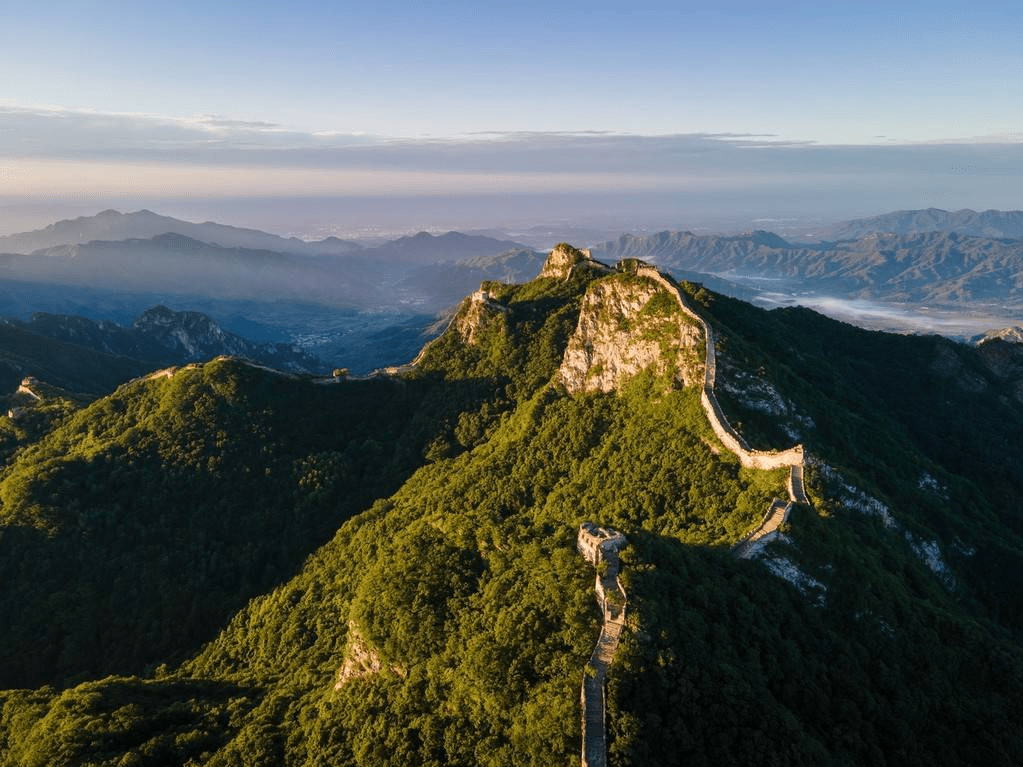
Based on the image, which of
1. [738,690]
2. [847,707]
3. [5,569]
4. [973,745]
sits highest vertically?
[738,690]

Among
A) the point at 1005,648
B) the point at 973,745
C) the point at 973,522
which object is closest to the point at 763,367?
the point at 973,522

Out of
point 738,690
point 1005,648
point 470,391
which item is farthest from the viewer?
point 470,391

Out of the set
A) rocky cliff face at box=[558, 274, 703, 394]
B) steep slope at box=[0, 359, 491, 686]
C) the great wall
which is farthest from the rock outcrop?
the great wall

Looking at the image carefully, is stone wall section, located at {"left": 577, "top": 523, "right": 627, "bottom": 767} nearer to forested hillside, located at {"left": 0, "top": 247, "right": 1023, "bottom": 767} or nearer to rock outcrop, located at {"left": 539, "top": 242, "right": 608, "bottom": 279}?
forested hillside, located at {"left": 0, "top": 247, "right": 1023, "bottom": 767}

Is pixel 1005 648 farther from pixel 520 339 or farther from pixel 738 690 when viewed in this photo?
pixel 520 339

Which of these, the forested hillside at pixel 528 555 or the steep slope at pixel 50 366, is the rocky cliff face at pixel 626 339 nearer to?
the forested hillside at pixel 528 555

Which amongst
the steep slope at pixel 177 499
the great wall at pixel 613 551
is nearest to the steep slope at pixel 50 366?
the steep slope at pixel 177 499

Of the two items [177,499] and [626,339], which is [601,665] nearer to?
[626,339]
